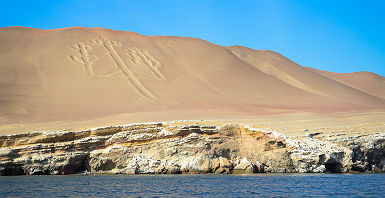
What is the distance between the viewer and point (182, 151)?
84.7 feet

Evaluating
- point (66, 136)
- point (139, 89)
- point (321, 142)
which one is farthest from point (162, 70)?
point (321, 142)

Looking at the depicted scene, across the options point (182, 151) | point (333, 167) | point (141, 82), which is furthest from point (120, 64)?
point (333, 167)

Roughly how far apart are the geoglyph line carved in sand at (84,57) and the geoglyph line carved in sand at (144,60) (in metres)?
6.06

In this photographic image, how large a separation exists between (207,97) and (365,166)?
29748 millimetres

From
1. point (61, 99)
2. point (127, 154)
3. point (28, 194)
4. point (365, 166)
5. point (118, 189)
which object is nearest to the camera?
point (28, 194)

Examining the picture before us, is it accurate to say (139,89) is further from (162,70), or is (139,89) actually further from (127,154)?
(127,154)

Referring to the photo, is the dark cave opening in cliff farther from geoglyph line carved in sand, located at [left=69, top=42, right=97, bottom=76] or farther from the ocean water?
geoglyph line carved in sand, located at [left=69, top=42, right=97, bottom=76]

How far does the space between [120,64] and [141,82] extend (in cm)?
658

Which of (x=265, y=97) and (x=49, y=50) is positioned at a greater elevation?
(x=49, y=50)

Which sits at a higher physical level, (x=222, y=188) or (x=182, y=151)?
(x=182, y=151)

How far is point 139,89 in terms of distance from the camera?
54.0m

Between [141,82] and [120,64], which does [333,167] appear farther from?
[120,64]

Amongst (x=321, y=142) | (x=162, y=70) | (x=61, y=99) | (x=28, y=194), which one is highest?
(x=162, y=70)

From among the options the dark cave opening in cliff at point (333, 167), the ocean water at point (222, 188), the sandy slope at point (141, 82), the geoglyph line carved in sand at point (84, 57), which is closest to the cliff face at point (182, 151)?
the dark cave opening in cliff at point (333, 167)
